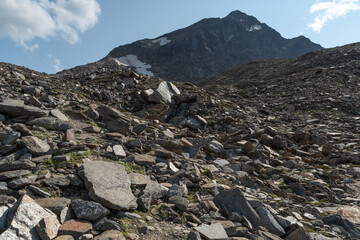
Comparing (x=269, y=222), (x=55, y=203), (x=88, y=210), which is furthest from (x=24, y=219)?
(x=269, y=222)

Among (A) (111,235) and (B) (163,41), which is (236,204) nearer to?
(A) (111,235)

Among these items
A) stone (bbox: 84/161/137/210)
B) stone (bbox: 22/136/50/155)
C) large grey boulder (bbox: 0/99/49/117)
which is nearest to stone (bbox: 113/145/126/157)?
stone (bbox: 84/161/137/210)

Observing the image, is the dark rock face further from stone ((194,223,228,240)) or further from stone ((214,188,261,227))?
stone ((194,223,228,240))

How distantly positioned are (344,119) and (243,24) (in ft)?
442

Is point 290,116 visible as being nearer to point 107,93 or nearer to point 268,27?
point 107,93

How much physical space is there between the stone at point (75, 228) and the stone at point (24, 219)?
0.85ft

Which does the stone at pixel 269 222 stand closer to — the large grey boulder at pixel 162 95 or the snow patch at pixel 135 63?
the large grey boulder at pixel 162 95

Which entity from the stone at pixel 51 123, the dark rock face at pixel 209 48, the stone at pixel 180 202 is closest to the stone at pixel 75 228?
the stone at pixel 180 202

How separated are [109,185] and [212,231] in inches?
73.0

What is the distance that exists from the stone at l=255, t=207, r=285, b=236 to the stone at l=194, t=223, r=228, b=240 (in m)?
0.96

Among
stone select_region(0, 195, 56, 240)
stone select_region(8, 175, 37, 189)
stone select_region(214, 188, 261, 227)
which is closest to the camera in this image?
stone select_region(0, 195, 56, 240)

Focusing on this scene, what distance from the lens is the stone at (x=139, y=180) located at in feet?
15.9

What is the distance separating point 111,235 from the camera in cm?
336

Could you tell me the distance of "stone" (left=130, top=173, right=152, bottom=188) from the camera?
484 centimetres
